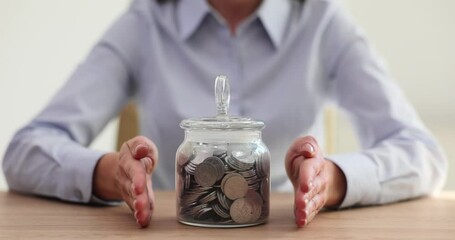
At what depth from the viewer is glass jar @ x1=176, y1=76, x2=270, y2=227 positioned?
81 cm

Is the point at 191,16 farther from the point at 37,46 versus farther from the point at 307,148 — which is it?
the point at 37,46

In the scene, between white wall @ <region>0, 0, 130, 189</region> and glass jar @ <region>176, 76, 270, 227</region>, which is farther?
white wall @ <region>0, 0, 130, 189</region>

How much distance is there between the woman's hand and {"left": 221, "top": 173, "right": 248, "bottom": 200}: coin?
0.08m

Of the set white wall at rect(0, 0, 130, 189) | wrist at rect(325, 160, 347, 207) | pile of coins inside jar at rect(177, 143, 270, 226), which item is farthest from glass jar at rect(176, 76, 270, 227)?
white wall at rect(0, 0, 130, 189)

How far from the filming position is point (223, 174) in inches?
31.6

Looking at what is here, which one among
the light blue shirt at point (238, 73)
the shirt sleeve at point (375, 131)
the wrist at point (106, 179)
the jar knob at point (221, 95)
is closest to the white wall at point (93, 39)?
the light blue shirt at point (238, 73)

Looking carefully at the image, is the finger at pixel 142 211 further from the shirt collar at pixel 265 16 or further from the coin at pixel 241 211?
the shirt collar at pixel 265 16

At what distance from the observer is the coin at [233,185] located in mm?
801

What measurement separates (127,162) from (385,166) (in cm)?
44

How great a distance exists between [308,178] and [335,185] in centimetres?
17

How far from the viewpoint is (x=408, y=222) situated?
91 centimetres

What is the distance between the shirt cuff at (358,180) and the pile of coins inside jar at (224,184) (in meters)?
0.22

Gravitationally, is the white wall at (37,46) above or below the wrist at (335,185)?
above

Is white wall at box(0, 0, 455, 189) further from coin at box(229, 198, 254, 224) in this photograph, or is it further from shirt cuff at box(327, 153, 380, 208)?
coin at box(229, 198, 254, 224)
